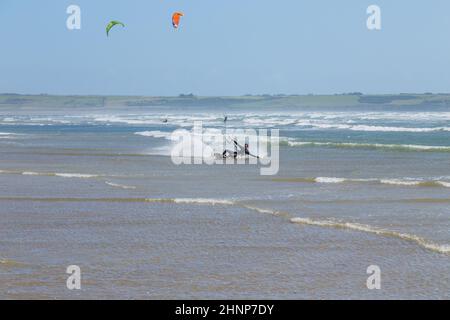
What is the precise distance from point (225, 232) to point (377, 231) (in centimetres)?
203

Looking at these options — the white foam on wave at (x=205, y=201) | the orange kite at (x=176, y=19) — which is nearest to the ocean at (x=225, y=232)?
the white foam on wave at (x=205, y=201)

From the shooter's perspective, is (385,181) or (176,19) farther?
(176,19)

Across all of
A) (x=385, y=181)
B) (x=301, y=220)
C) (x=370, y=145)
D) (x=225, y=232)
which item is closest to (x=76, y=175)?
(x=385, y=181)

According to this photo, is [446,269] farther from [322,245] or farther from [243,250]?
[243,250]

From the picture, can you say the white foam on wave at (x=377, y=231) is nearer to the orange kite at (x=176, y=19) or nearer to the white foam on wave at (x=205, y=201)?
the white foam on wave at (x=205, y=201)

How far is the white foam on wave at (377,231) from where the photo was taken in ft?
32.6

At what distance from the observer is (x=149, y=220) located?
12148 millimetres

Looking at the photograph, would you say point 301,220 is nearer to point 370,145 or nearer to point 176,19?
point 176,19

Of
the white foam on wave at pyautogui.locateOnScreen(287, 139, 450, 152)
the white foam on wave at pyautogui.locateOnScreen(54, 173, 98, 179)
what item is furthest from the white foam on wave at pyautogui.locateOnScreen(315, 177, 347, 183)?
the white foam on wave at pyautogui.locateOnScreen(287, 139, 450, 152)

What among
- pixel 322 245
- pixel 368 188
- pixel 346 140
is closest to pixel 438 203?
pixel 368 188

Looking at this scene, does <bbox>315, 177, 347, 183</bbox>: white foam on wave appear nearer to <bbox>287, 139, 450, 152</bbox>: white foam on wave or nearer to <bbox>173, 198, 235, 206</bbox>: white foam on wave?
<bbox>173, 198, 235, 206</bbox>: white foam on wave

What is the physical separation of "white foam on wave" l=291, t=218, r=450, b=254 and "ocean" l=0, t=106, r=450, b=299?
2 centimetres

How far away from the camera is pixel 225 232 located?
11125 millimetres
